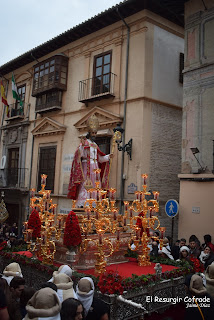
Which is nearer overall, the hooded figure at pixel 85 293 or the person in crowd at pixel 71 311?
the person in crowd at pixel 71 311

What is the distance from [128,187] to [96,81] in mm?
5123

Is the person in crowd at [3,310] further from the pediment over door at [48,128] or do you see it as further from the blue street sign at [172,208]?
the pediment over door at [48,128]

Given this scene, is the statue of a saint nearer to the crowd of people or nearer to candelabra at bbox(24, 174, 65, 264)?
candelabra at bbox(24, 174, 65, 264)

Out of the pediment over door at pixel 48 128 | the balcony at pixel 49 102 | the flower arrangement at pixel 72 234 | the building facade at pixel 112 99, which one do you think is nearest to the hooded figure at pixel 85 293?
the flower arrangement at pixel 72 234

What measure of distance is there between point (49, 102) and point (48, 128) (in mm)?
1305

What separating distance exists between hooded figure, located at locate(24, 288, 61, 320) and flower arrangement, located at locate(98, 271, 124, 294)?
2.09 m

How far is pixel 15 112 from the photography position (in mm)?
18938

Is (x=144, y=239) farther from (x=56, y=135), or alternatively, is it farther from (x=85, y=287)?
(x=56, y=135)

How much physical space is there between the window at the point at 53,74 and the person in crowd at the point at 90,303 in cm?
1249

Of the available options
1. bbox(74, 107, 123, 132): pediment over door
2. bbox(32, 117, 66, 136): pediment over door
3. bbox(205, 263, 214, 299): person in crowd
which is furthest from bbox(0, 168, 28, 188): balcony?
bbox(205, 263, 214, 299): person in crowd

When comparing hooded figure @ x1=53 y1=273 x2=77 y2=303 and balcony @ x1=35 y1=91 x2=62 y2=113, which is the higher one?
balcony @ x1=35 y1=91 x2=62 y2=113

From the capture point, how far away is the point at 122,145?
499 inches

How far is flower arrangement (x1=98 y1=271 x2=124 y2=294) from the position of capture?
16.6 ft

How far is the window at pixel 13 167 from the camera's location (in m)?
17.9
